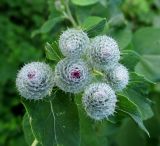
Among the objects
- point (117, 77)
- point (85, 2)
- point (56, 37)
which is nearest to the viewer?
point (117, 77)

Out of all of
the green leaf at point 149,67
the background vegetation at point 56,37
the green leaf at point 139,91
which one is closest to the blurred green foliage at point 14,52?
the background vegetation at point 56,37

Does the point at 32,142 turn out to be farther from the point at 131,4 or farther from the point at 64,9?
the point at 131,4

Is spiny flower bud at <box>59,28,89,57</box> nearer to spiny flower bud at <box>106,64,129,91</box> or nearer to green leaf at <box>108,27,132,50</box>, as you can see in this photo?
spiny flower bud at <box>106,64,129,91</box>

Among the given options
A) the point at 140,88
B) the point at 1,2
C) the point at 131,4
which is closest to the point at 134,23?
the point at 131,4

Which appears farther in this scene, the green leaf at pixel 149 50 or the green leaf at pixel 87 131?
the green leaf at pixel 149 50

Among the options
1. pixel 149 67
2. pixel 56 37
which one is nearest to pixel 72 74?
pixel 149 67

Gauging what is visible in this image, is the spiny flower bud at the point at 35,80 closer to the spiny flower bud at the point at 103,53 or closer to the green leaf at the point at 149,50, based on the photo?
the spiny flower bud at the point at 103,53

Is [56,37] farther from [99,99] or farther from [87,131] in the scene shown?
[99,99]
